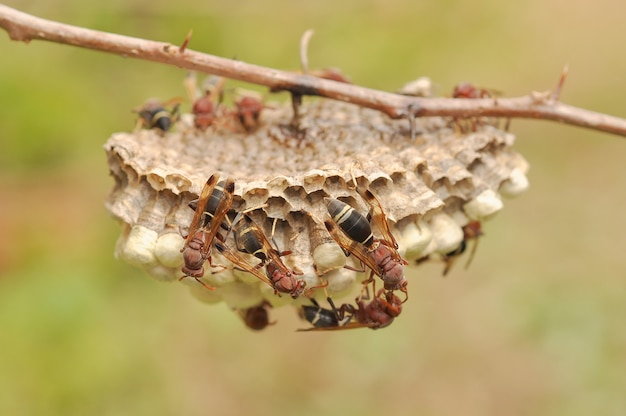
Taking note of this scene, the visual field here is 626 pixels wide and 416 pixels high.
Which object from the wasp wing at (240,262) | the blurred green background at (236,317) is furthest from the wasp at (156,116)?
the blurred green background at (236,317)

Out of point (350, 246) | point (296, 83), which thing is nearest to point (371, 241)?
point (350, 246)

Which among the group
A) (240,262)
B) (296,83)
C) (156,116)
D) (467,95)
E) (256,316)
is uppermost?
(467,95)

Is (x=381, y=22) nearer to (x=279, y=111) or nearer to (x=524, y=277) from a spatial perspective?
(x=524, y=277)

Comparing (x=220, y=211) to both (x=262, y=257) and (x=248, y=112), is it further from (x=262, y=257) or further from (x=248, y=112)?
(x=248, y=112)

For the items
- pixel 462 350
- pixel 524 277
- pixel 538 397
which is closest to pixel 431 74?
pixel 524 277

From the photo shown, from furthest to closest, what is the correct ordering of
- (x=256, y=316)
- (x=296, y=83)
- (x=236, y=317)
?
(x=236, y=317) → (x=256, y=316) → (x=296, y=83)

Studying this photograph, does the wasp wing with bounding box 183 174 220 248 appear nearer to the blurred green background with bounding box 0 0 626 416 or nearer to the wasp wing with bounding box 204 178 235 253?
the wasp wing with bounding box 204 178 235 253
